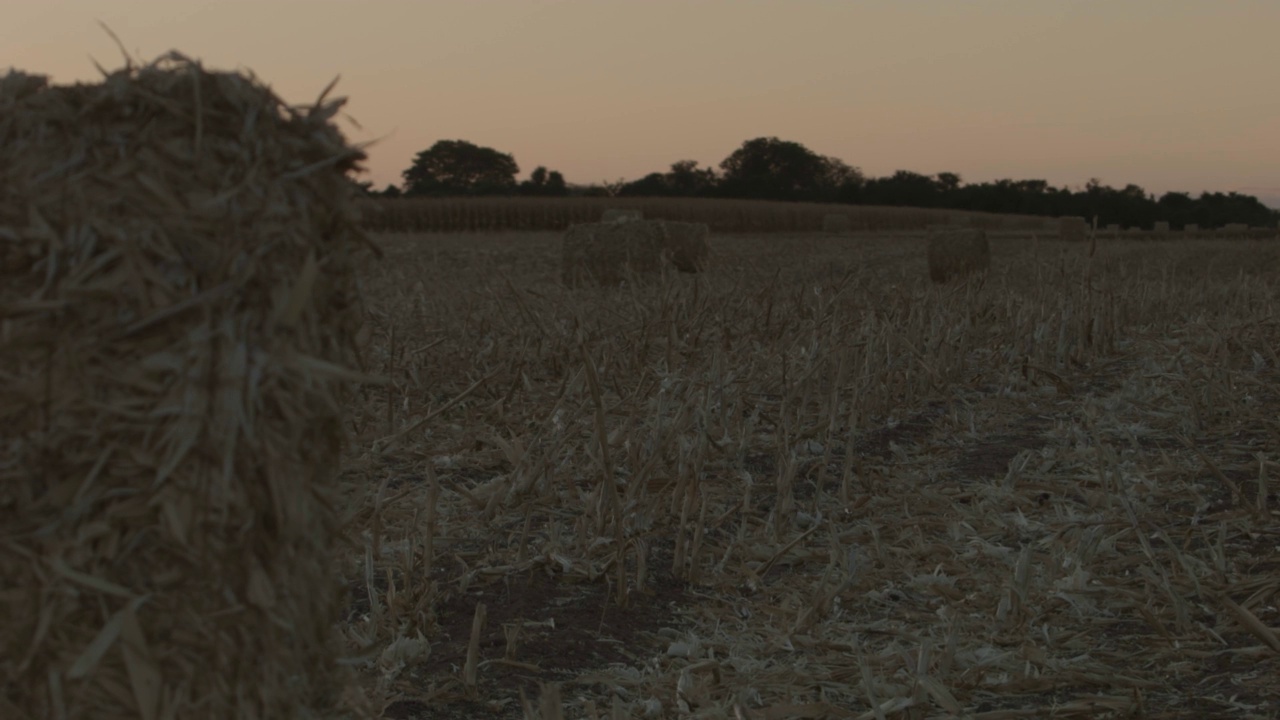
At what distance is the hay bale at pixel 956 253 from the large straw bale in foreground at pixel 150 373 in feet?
42.6

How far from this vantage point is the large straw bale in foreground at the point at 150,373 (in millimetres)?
1724

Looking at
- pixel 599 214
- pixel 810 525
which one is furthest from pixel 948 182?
pixel 810 525

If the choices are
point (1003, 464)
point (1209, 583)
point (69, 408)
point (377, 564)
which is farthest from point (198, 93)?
point (1003, 464)

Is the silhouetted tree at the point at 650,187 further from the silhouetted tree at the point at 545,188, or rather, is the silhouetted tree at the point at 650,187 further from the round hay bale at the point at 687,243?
the round hay bale at the point at 687,243

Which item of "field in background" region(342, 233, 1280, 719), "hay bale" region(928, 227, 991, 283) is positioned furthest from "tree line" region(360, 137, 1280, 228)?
"field in background" region(342, 233, 1280, 719)

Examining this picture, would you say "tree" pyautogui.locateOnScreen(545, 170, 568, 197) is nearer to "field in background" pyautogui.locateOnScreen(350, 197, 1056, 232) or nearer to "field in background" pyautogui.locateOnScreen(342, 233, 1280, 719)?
"field in background" pyautogui.locateOnScreen(350, 197, 1056, 232)

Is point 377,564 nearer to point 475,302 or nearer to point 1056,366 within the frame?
point 475,302

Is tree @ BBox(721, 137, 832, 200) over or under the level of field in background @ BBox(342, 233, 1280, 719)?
over

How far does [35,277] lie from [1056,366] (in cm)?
601

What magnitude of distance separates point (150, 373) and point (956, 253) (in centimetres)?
1346

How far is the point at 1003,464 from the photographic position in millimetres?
4789

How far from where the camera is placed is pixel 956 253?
14.3 metres

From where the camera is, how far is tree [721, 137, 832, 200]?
63906 millimetres

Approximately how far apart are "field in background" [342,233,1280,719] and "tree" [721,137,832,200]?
Answer: 56.8 meters
